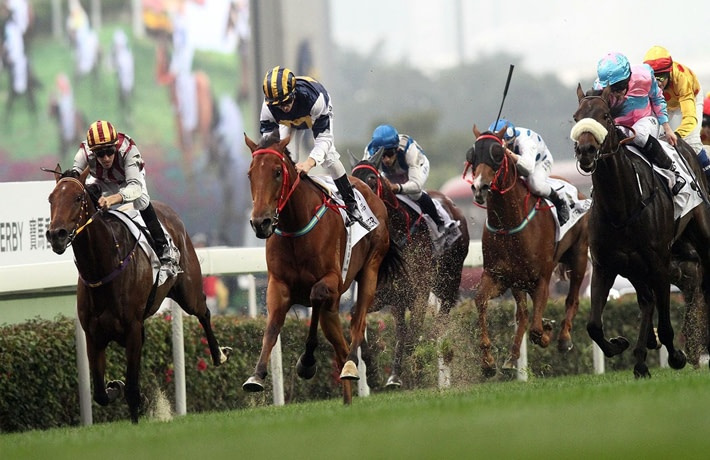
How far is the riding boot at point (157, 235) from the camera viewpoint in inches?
326

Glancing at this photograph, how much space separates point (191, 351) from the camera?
9.20 m

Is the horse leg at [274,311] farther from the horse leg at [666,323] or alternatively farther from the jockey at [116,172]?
the horse leg at [666,323]

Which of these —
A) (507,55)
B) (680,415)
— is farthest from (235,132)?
(680,415)

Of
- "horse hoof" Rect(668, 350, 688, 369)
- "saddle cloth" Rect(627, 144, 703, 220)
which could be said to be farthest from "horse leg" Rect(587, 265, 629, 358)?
"saddle cloth" Rect(627, 144, 703, 220)

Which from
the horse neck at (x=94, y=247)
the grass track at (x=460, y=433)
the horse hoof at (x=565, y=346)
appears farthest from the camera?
the horse hoof at (x=565, y=346)

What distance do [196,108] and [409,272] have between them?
18.1 meters

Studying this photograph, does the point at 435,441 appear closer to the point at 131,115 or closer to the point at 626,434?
the point at 626,434

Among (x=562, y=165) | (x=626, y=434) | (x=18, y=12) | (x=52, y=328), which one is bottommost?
(x=626, y=434)

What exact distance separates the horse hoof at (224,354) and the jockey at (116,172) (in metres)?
0.89

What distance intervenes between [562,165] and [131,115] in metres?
8.08

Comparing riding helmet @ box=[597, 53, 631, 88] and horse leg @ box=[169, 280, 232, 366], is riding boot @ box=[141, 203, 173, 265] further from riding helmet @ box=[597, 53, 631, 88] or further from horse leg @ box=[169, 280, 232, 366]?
riding helmet @ box=[597, 53, 631, 88]

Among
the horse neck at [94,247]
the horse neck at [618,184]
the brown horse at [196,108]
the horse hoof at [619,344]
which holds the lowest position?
the horse hoof at [619,344]

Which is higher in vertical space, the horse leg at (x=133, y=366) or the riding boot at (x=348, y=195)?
the riding boot at (x=348, y=195)

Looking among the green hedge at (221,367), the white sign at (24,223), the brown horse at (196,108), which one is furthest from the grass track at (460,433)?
the brown horse at (196,108)
